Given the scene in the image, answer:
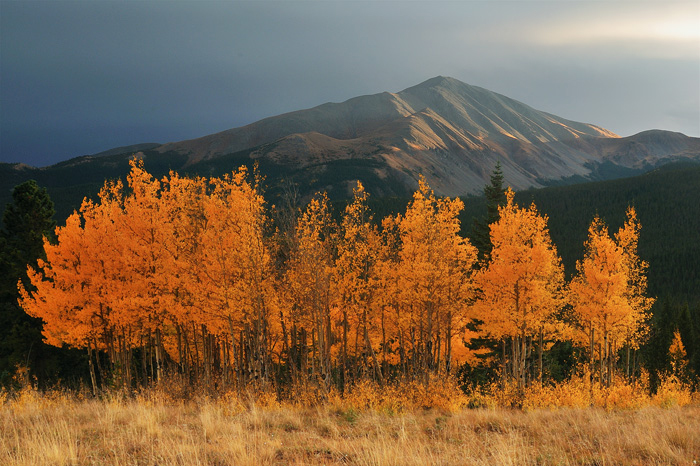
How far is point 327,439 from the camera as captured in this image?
29.2 feet

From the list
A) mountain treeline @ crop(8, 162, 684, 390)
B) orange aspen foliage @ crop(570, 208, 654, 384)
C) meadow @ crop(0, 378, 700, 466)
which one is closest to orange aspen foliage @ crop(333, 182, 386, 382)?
mountain treeline @ crop(8, 162, 684, 390)

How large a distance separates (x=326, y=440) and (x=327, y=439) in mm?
288

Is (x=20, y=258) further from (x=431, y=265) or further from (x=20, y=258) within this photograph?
(x=431, y=265)

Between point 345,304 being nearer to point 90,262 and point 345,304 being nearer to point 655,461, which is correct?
point 90,262

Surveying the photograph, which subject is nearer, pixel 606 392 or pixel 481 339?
pixel 606 392

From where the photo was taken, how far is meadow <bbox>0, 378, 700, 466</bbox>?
278 inches

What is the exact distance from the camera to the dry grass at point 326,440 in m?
7.05

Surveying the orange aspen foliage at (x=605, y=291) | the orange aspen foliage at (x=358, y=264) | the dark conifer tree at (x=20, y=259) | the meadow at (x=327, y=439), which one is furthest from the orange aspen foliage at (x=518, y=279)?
the dark conifer tree at (x=20, y=259)

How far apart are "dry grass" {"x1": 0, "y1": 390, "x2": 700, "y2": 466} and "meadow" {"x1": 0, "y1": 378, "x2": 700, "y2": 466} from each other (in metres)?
0.02

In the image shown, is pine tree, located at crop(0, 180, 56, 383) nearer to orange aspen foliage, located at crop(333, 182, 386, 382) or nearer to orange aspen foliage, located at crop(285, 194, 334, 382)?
orange aspen foliage, located at crop(285, 194, 334, 382)

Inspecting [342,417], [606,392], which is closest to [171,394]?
[342,417]

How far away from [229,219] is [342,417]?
11.5m

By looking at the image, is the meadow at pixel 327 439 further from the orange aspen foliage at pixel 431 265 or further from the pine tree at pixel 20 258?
the pine tree at pixel 20 258

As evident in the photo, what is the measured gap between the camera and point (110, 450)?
7.61 m
